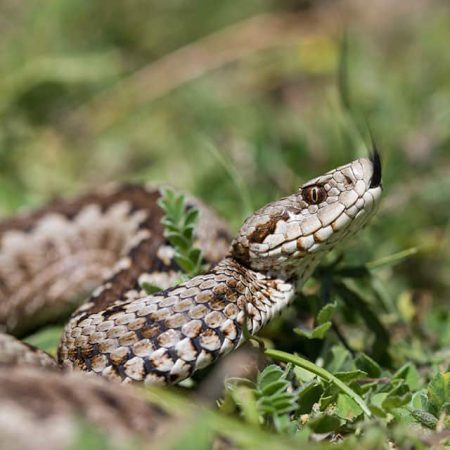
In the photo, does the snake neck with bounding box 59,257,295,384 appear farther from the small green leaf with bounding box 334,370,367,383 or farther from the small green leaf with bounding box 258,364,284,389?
the small green leaf with bounding box 334,370,367,383

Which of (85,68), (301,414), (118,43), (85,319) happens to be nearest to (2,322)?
(85,319)

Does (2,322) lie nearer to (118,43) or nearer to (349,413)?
(349,413)

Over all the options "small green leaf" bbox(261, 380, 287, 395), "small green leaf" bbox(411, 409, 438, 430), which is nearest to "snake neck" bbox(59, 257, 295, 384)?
"small green leaf" bbox(261, 380, 287, 395)

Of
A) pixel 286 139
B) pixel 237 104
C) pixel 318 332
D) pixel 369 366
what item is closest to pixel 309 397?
pixel 318 332

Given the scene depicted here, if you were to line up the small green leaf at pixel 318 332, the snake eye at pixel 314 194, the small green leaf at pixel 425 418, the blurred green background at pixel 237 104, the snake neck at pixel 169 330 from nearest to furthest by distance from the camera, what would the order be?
the small green leaf at pixel 425 418
the snake neck at pixel 169 330
the small green leaf at pixel 318 332
the snake eye at pixel 314 194
the blurred green background at pixel 237 104

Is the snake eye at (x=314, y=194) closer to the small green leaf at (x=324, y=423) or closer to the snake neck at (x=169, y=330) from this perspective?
the snake neck at (x=169, y=330)

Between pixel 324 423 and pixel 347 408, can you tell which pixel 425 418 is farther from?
pixel 324 423

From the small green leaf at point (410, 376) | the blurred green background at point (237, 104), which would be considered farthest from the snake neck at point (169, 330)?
the blurred green background at point (237, 104)
